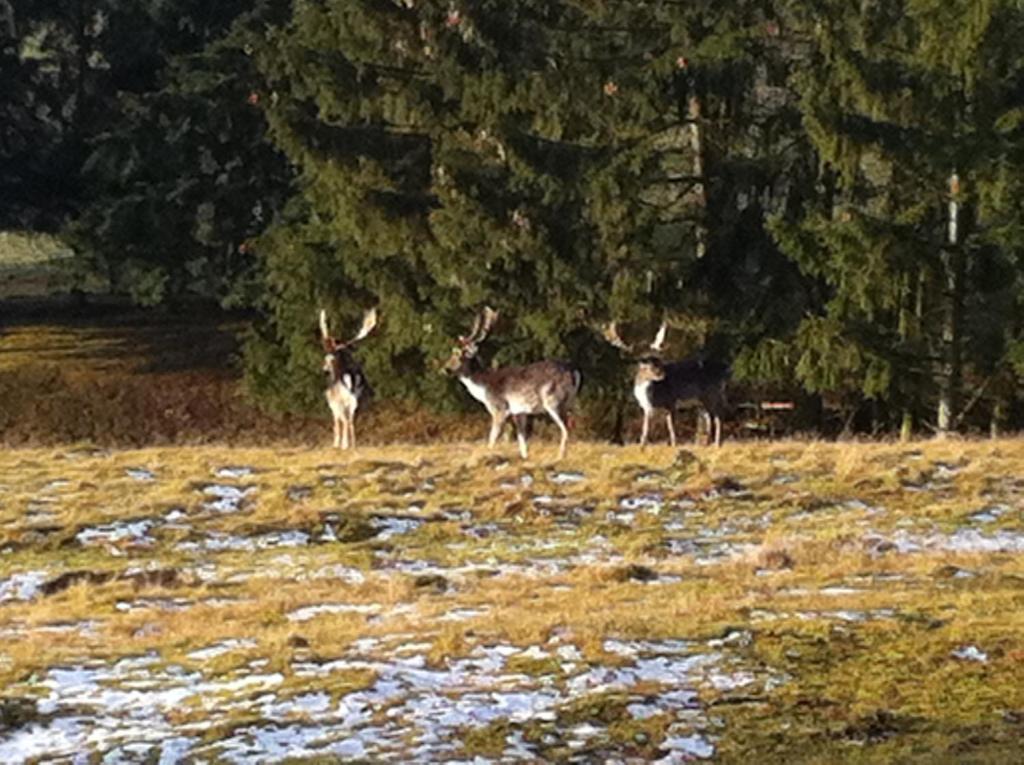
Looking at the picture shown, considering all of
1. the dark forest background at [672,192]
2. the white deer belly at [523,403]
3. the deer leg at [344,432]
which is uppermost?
the dark forest background at [672,192]

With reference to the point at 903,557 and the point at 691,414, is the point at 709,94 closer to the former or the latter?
the point at 691,414

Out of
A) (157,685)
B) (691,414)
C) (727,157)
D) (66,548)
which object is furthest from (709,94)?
(157,685)

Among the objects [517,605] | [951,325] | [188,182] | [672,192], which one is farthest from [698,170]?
[517,605]

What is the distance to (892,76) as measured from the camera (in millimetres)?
31203

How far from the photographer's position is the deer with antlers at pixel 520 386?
2469 cm

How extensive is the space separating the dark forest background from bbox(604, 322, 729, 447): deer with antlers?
5126 millimetres

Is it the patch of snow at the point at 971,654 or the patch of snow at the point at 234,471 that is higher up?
the patch of snow at the point at 971,654

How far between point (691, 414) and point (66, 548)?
877 inches

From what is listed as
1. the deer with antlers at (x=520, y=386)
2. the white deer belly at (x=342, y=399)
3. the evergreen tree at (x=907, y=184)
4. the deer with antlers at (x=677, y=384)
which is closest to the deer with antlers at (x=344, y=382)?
the white deer belly at (x=342, y=399)

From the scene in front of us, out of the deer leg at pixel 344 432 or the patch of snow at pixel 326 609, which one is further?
the deer leg at pixel 344 432

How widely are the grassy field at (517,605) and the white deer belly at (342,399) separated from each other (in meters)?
1.52

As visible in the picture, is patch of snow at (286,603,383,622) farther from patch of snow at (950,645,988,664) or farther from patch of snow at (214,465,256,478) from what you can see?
patch of snow at (214,465,256,478)

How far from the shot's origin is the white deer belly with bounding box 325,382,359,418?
1073 inches

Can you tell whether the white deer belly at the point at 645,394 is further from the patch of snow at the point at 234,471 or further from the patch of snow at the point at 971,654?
the patch of snow at the point at 971,654
